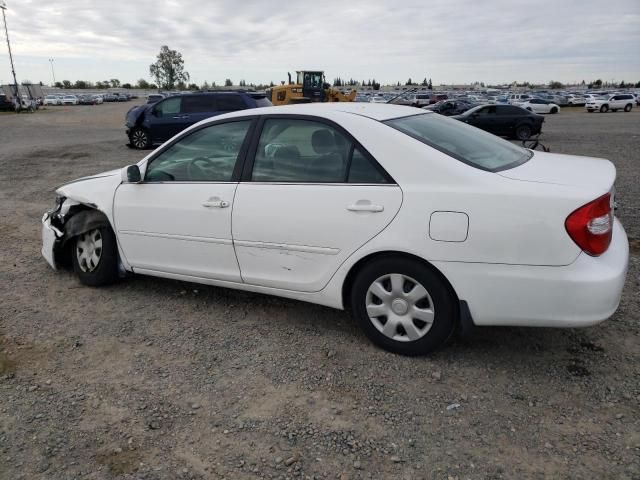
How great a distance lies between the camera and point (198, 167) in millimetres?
4051

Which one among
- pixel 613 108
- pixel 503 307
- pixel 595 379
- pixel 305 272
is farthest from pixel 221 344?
pixel 613 108

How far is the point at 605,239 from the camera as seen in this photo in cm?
287

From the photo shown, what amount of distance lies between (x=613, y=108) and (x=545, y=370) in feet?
149

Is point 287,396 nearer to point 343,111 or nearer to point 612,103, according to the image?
point 343,111

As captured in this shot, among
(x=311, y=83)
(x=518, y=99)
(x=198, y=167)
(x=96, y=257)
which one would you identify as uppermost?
(x=311, y=83)

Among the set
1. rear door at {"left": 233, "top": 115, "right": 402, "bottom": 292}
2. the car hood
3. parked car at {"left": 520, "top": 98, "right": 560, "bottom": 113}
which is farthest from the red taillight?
parked car at {"left": 520, "top": 98, "right": 560, "bottom": 113}

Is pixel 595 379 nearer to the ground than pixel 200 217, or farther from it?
nearer to the ground

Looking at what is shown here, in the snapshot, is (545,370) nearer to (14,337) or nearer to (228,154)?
(228,154)

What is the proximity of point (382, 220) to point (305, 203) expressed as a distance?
555 millimetres

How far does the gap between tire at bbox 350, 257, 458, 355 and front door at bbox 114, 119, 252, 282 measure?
3.43 ft

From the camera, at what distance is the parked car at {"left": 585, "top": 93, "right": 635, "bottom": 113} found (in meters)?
41.1

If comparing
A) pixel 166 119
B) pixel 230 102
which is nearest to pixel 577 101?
pixel 230 102

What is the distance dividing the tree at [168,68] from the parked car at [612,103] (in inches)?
3211

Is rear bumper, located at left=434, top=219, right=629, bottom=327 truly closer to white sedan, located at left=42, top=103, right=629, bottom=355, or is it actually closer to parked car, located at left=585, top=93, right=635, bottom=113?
white sedan, located at left=42, top=103, right=629, bottom=355
